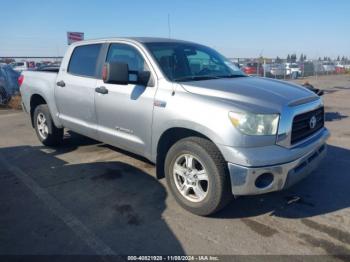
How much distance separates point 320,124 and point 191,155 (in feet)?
5.68

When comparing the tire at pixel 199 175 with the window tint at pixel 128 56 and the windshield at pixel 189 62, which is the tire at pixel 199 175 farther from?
the window tint at pixel 128 56

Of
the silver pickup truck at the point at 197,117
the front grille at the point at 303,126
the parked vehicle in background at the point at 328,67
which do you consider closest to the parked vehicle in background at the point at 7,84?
the silver pickup truck at the point at 197,117

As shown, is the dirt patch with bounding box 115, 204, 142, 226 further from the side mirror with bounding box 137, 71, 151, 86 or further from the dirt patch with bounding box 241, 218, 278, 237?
the side mirror with bounding box 137, 71, 151, 86

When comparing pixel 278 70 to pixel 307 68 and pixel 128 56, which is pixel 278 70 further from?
pixel 128 56

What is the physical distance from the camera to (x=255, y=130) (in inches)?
123

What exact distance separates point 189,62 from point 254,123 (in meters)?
1.63

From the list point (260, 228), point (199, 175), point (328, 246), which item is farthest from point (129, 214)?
point (328, 246)

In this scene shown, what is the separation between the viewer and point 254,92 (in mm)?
3500

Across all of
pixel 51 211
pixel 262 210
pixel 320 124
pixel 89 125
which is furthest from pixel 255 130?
pixel 89 125

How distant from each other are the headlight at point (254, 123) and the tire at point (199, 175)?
36cm

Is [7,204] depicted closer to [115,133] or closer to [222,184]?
[115,133]

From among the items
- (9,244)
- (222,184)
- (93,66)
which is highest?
(93,66)

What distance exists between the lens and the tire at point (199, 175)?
3.25 meters

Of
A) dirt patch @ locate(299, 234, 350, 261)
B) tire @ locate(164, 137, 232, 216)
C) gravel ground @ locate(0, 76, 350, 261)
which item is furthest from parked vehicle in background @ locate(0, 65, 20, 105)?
dirt patch @ locate(299, 234, 350, 261)
